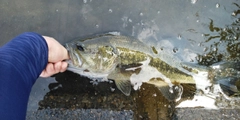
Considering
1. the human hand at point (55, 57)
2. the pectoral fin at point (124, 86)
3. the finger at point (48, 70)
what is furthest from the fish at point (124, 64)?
the finger at point (48, 70)

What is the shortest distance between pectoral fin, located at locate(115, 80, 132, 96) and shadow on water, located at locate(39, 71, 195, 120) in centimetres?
5

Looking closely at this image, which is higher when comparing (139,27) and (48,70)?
(139,27)

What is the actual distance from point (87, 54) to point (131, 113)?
0.86 metres

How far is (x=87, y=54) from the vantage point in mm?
3137

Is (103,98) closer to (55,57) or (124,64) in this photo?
(124,64)

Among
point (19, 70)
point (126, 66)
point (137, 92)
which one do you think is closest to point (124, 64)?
point (126, 66)

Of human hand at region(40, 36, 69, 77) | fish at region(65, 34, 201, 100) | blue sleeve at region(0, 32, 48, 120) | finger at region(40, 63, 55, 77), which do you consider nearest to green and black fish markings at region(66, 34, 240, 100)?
fish at region(65, 34, 201, 100)

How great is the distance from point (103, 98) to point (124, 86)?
293mm

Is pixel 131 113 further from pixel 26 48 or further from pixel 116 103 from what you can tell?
pixel 26 48

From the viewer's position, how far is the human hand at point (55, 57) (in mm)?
2756

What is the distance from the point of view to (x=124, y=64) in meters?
3.23

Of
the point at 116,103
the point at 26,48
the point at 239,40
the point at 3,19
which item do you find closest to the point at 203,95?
the point at 239,40

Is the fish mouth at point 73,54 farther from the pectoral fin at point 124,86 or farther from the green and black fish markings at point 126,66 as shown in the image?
the pectoral fin at point 124,86

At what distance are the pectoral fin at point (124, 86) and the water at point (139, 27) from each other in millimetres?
66
